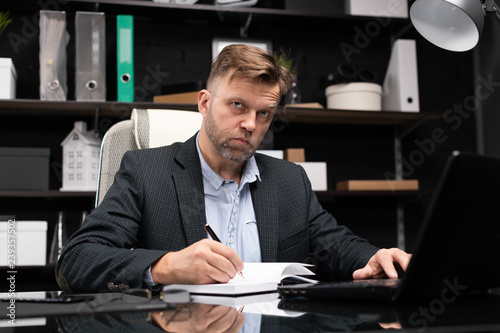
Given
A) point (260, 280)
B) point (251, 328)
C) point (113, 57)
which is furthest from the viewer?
point (113, 57)

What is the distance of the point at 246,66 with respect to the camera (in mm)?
1351

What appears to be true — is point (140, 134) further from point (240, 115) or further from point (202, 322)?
point (202, 322)

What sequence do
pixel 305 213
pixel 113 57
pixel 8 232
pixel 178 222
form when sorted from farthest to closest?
pixel 113 57 → pixel 8 232 → pixel 305 213 → pixel 178 222

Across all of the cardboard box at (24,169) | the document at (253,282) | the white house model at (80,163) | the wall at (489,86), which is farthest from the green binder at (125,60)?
the wall at (489,86)

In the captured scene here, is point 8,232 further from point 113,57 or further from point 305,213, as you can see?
point 305,213

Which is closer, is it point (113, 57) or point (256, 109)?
point (256, 109)

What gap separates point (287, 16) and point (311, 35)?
306 millimetres

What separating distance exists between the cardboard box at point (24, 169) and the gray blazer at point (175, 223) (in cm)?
101

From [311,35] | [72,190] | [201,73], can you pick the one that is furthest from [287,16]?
[72,190]

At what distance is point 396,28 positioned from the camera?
2.81 metres

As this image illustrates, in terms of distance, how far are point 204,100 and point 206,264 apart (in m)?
0.75

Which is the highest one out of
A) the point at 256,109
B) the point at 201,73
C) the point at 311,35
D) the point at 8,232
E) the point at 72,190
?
the point at 311,35

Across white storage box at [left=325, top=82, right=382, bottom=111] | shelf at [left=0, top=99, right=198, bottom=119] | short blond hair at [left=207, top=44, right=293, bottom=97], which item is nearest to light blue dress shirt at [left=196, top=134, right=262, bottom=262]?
short blond hair at [left=207, top=44, right=293, bottom=97]

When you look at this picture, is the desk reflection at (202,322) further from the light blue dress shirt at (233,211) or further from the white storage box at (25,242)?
the white storage box at (25,242)
